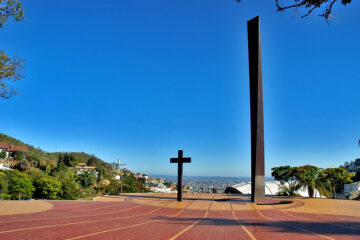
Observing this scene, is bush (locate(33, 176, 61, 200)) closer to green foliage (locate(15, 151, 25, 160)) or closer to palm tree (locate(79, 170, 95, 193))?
palm tree (locate(79, 170, 95, 193))

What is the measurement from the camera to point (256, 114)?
15.5 m

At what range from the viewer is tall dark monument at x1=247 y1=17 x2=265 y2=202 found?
15.1m

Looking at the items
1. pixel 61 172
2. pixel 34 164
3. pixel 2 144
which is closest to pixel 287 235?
pixel 61 172

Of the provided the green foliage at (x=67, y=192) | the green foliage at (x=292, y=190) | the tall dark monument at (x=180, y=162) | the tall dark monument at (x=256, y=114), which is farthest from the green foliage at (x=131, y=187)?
the tall dark monument at (x=256, y=114)

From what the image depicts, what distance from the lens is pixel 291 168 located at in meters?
18.9

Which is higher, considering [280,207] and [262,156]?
[262,156]

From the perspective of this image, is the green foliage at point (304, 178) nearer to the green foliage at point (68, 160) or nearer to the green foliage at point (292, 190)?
the green foliage at point (292, 190)

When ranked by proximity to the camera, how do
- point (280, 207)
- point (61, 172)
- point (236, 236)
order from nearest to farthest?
1. point (236, 236)
2. point (280, 207)
3. point (61, 172)

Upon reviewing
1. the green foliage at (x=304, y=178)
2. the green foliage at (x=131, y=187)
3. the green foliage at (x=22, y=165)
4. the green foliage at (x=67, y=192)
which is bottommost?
the green foliage at (x=131, y=187)

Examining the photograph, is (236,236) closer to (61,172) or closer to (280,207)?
(280,207)

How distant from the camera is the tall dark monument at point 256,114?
15102 mm

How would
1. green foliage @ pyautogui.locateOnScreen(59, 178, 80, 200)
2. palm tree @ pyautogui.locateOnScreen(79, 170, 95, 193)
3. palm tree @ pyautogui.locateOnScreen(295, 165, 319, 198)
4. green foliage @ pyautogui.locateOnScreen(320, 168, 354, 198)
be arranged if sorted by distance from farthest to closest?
1. palm tree @ pyautogui.locateOnScreen(79, 170, 95, 193)
2. green foliage @ pyautogui.locateOnScreen(59, 178, 80, 200)
3. palm tree @ pyautogui.locateOnScreen(295, 165, 319, 198)
4. green foliage @ pyautogui.locateOnScreen(320, 168, 354, 198)

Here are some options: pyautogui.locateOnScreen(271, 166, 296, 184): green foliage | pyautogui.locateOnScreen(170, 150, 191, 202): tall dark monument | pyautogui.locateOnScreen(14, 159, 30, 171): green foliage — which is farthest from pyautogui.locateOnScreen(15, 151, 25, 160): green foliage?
pyautogui.locateOnScreen(271, 166, 296, 184): green foliage

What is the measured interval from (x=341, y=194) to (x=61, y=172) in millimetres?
60559
